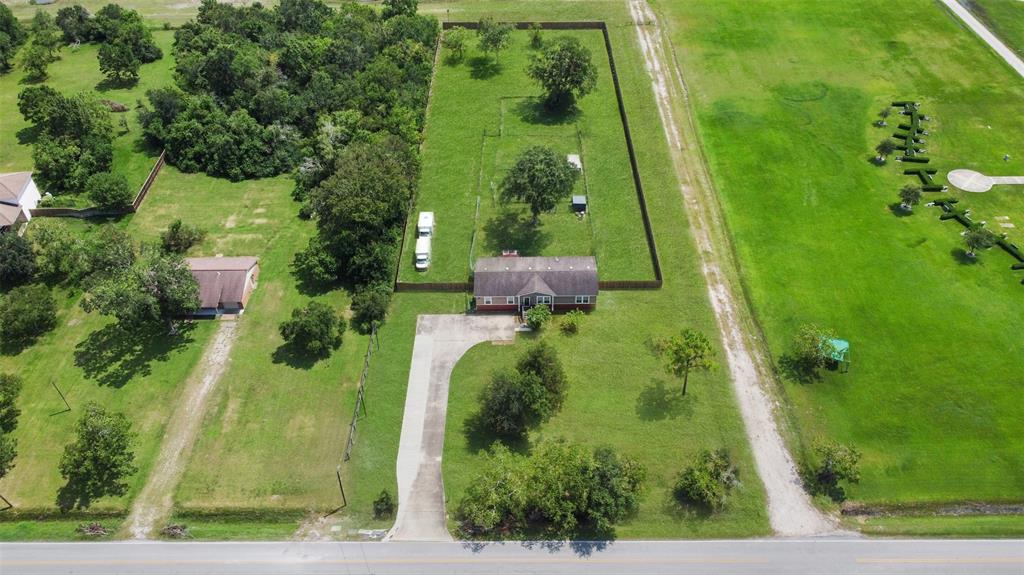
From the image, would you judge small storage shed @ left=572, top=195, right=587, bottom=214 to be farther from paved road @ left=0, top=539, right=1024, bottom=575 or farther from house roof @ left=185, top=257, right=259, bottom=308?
paved road @ left=0, top=539, right=1024, bottom=575

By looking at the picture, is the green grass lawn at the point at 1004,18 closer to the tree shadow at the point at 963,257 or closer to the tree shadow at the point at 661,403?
the tree shadow at the point at 963,257

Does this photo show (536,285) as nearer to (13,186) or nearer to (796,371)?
(796,371)

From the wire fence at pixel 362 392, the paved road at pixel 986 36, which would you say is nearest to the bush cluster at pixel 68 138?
the wire fence at pixel 362 392

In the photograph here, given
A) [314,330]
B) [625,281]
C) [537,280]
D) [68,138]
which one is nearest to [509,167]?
[537,280]

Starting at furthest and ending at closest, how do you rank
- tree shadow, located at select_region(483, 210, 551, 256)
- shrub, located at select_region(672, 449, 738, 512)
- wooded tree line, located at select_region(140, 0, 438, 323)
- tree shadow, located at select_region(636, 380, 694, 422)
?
tree shadow, located at select_region(483, 210, 551, 256)
wooded tree line, located at select_region(140, 0, 438, 323)
tree shadow, located at select_region(636, 380, 694, 422)
shrub, located at select_region(672, 449, 738, 512)

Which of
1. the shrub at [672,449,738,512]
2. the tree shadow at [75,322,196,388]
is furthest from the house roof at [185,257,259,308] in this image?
the shrub at [672,449,738,512]

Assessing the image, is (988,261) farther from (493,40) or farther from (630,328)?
(493,40)
